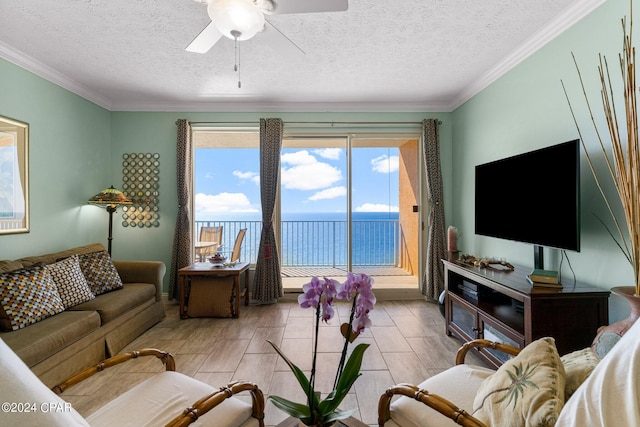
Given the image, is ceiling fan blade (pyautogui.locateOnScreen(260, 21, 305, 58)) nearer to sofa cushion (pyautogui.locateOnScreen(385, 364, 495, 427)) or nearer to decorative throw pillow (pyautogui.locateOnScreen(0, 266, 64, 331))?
sofa cushion (pyautogui.locateOnScreen(385, 364, 495, 427))

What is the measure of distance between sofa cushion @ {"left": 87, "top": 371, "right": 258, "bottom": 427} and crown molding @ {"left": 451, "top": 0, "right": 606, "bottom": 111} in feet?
10.6

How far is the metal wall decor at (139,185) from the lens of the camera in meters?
4.36

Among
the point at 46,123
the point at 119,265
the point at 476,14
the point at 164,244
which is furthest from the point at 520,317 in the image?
the point at 46,123

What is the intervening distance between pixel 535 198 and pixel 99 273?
3.92 meters

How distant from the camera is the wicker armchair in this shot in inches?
44.3

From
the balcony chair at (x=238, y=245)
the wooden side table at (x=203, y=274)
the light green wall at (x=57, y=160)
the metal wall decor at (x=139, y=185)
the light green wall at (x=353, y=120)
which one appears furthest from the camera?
the balcony chair at (x=238, y=245)

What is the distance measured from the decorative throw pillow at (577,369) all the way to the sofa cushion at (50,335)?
277 cm

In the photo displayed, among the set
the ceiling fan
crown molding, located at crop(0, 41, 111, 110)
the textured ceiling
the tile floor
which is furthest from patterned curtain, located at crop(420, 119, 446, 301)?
crown molding, located at crop(0, 41, 111, 110)

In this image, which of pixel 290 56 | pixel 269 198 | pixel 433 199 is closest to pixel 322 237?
pixel 269 198

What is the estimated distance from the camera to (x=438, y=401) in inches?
45.9

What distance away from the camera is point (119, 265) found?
3.55 m

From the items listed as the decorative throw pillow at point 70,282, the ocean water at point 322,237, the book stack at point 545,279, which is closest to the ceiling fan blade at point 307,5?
the book stack at point 545,279

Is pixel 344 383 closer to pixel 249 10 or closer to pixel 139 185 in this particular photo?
pixel 249 10

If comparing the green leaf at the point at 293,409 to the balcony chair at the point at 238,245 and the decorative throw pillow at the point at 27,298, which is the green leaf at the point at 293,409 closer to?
the decorative throw pillow at the point at 27,298
